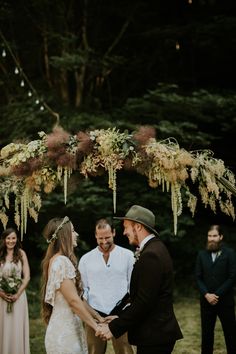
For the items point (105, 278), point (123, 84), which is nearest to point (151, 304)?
point (105, 278)

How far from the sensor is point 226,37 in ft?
39.9

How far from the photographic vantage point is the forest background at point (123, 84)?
11391mm

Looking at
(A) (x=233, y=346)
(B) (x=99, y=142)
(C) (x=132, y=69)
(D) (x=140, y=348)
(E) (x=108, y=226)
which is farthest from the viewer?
(C) (x=132, y=69)

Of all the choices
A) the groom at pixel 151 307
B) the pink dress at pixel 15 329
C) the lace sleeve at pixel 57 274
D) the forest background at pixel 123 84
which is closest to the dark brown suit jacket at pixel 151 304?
the groom at pixel 151 307

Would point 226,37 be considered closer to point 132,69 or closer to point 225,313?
point 132,69

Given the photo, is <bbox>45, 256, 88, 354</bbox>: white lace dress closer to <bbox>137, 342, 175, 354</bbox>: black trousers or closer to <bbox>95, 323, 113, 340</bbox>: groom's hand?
<bbox>95, 323, 113, 340</bbox>: groom's hand

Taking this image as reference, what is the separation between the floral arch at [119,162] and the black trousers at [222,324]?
2.10 metres

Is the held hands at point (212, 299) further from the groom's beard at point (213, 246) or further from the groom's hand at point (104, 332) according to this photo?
the groom's hand at point (104, 332)

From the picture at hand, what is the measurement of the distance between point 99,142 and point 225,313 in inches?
118

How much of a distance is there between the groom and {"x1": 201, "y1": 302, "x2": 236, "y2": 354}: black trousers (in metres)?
2.54

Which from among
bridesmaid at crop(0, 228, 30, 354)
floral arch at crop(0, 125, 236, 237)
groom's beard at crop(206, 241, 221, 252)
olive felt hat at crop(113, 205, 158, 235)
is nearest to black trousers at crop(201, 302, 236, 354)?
groom's beard at crop(206, 241, 221, 252)

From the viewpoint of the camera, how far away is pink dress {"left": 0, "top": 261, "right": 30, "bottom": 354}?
6.63 metres

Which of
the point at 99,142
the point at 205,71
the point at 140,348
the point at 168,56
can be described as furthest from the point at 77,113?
the point at 140,348

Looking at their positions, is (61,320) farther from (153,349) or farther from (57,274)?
(153,349)
